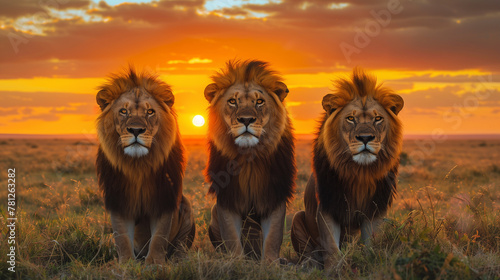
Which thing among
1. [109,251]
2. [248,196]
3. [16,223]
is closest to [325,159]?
[248,196]

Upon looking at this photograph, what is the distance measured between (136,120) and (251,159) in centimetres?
113

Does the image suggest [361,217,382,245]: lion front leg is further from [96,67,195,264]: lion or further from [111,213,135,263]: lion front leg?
[111,213,135,263]: lion front leg

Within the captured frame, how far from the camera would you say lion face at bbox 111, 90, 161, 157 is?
14.9 ft

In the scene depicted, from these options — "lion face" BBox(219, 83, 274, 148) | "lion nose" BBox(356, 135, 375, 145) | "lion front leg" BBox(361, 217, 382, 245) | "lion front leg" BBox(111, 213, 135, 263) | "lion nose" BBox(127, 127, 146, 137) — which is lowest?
"lion front leg" BBox(111, 213, 135, 263)

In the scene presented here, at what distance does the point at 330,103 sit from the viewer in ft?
15.5

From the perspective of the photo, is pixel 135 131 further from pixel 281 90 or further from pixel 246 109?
pixel 281 90

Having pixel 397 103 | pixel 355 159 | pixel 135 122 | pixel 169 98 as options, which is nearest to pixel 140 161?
pixel 135 122

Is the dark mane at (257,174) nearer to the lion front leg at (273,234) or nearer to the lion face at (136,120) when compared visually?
the lion front leg at (273,234)

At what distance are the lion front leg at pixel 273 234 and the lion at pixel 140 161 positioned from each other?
826 mm

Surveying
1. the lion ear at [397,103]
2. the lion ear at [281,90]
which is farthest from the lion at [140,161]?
the lion ear at [397,103]

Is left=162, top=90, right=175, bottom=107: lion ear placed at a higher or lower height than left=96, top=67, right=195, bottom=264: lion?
higher

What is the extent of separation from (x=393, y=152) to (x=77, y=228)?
3431 millimetres

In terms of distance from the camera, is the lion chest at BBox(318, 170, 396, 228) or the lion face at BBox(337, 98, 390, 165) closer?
the lion face at BBox(337, 98, 390, 165)

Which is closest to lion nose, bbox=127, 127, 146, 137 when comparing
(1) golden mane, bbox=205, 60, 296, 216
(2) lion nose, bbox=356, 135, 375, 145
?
(1) golden mane, bbox=205, 60, 296, 216
